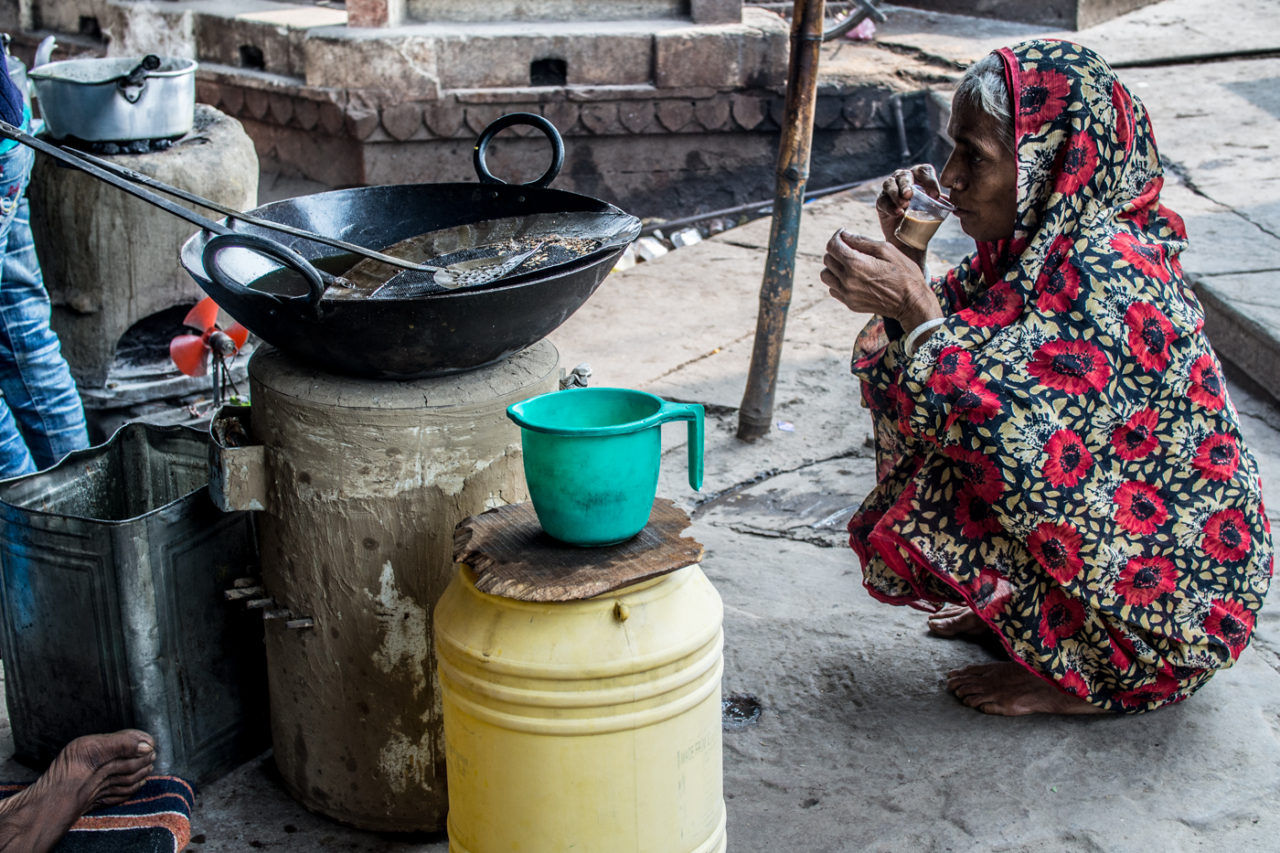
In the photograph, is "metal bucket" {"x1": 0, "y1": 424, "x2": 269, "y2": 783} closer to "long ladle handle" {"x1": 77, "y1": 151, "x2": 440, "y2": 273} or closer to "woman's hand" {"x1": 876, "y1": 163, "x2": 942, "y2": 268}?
"long ladle handle" {"x1": 77, "y1": 151, "x2": 440, "y2": 273}

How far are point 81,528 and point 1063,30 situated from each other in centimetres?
865

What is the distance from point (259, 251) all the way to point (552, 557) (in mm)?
675

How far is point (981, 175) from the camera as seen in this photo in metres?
2.38

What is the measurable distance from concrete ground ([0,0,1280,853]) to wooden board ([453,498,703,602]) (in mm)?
691

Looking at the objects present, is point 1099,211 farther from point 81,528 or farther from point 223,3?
point 223,3

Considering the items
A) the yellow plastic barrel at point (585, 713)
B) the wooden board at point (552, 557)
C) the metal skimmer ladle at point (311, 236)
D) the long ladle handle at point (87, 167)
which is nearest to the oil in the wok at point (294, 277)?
the metal skimmer ladle at point (311, 236)

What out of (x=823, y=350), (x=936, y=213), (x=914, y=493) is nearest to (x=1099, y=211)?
(x=936, y=213)

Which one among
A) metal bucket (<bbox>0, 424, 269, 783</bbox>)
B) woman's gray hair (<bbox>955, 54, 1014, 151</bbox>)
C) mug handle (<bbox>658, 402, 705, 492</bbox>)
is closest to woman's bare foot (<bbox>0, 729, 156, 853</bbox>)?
metal bucket (<bbox>0, 424, 269, 783</bbox>)

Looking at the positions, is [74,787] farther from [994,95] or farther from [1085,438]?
[994,95]

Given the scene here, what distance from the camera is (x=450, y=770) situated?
203 cm

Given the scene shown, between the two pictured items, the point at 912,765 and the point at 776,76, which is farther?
the point at 776,76

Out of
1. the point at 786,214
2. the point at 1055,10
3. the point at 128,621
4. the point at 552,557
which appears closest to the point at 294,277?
the point at 128,621

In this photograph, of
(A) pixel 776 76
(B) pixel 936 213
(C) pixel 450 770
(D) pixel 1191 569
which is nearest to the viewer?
(C) pixel 450 770

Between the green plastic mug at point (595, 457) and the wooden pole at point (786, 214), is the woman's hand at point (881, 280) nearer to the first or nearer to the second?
the green plastic mug at point (595, 457)
